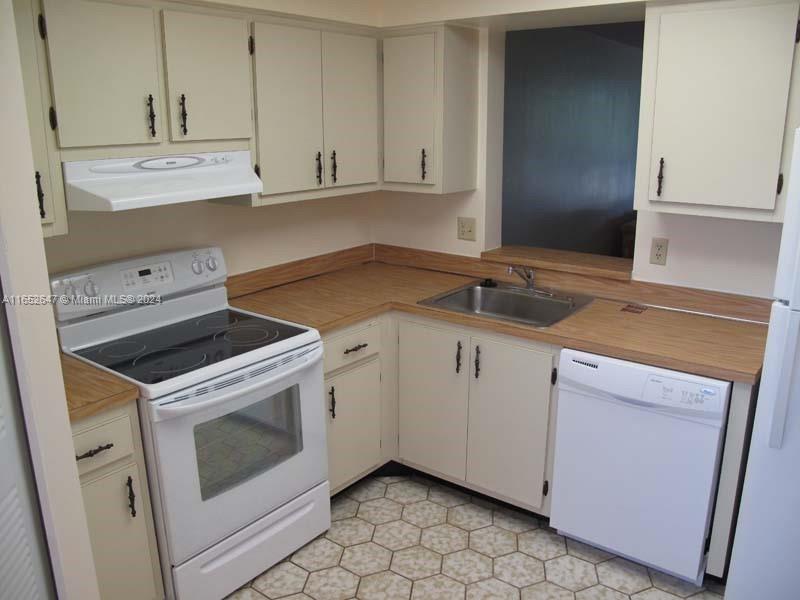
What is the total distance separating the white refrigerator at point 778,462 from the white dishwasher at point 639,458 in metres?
0.25

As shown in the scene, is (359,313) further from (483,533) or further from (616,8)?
(616,8)

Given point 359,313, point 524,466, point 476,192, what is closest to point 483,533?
point 524,466

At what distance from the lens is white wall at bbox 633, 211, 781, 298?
2461mm

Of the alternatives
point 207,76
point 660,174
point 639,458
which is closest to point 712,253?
point 660,174

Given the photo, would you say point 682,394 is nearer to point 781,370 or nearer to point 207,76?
point 781,370

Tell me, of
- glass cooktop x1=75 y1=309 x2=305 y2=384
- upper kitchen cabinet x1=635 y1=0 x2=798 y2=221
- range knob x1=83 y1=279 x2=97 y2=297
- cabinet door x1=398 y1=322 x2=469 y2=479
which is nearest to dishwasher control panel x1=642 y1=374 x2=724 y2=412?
upper kitchen cabinet x1=635 y1=0 x2=798 y2=221

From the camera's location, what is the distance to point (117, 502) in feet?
6.39

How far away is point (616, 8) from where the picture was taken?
241 cm

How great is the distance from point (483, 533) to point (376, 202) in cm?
173

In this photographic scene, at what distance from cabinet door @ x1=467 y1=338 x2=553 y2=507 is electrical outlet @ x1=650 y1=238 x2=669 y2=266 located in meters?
0.67

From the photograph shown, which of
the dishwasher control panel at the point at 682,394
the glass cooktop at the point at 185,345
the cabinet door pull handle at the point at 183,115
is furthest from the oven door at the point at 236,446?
the dishwasher control panel at the point at 682,394

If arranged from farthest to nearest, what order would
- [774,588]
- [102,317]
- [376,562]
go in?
[376,562]
[102,317]
[774,588]

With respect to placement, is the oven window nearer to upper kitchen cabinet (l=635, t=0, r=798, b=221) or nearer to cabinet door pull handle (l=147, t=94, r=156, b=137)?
cabinet door pull handle (l=147, t=94, r=156, b=137)

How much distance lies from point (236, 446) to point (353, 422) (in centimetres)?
65
